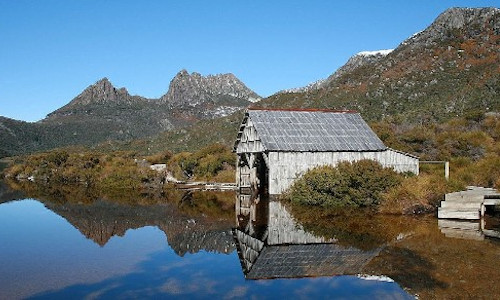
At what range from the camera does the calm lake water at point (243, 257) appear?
1123 cm

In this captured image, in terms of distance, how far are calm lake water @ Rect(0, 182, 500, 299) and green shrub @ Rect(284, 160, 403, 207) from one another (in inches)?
70.3

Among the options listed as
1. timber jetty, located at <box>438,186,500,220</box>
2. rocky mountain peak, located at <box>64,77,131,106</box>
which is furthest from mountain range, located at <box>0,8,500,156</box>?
rocky mountain peak, located at <box>64,77,131,106</box>

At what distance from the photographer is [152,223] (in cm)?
2175

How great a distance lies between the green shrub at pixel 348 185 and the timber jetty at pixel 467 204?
3.18 m

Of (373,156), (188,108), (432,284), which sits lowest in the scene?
(432,284)

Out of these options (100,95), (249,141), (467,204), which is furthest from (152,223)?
(100,95)

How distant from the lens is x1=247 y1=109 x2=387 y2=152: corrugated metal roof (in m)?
28.0

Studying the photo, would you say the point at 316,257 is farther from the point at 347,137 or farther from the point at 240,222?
the point at 347,137

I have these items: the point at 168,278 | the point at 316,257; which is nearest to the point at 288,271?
the point at 316,257

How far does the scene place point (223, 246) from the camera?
53.8 ft

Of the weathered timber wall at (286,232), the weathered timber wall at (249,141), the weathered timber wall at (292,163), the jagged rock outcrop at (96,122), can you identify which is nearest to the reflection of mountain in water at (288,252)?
the weathered timber wall at (286,232)

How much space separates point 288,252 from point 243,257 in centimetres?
143

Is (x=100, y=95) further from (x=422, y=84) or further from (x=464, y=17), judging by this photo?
(x=422, y=84)

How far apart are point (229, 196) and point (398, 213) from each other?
12.8m
